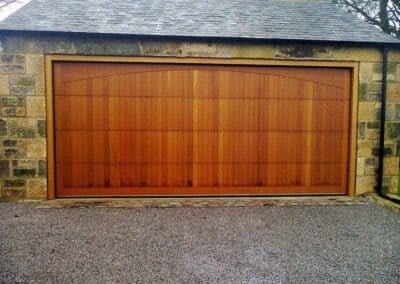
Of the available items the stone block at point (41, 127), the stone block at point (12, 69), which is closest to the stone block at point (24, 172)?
the stone block at point (41, 127)

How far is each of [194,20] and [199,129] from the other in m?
2.01

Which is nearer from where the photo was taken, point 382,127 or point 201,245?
point 201,245

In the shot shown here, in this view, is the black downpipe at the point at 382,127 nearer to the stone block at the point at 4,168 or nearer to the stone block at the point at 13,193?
the stone block at the point at 13,193

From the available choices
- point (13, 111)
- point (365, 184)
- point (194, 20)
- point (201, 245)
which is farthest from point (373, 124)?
point (13, 111)

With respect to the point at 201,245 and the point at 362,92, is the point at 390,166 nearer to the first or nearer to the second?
the point at 362,92

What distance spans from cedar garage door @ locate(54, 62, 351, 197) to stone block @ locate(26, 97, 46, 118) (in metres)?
0.22

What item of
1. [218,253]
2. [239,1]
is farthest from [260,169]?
[239,1]

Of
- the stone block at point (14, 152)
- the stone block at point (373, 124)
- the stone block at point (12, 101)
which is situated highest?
the stone block at point (12, 101)

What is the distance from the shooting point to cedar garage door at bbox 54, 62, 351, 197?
5.92 m

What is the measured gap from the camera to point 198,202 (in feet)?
19.2

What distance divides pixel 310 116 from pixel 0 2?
969 centimetres

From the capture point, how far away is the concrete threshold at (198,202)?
563 cm

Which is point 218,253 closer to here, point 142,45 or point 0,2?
point 142,45

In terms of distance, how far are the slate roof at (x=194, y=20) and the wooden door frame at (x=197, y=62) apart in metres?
0.40
